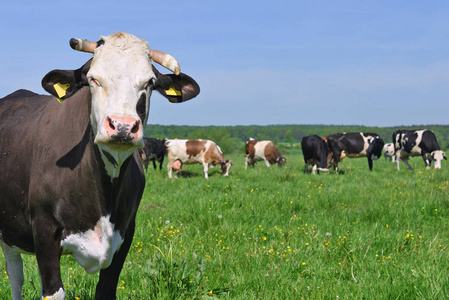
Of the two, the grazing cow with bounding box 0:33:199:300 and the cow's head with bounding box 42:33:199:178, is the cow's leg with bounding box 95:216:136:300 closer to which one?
the grazing cow with bounding box 0:33:199:300

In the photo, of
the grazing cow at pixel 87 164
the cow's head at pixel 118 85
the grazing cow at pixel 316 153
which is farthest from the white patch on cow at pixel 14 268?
the grazing cow at pixel 316 153

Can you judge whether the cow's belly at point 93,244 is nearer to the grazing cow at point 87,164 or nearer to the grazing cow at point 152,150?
the grazing cow at point 87,164

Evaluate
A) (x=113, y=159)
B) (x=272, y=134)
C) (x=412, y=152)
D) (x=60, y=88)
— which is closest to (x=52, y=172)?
(x=113, y=159)

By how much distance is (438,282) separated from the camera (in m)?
3.87

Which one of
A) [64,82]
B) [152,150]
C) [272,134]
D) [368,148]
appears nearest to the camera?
[64,82]

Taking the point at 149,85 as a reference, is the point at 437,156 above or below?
below

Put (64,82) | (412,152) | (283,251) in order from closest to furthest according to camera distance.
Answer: (64,82) → (283,251) → (412,152)

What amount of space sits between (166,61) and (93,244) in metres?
1.44

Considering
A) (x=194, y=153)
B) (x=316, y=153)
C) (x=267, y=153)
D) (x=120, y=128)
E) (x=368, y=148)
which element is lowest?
(x=267, y=153)

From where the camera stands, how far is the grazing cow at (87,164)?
8.71 ft

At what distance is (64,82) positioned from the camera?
3.07 meters

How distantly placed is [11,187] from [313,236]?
3.84 m

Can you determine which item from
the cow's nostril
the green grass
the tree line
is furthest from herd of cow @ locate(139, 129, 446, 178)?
the tree line

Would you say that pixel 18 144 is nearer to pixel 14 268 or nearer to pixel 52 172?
pixel 52 172
